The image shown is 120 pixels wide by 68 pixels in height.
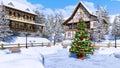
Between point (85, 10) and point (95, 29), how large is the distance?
690cm

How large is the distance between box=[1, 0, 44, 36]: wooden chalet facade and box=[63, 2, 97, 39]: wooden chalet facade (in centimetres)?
1024

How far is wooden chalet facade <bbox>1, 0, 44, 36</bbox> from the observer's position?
1901 inches

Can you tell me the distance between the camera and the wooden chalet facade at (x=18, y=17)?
48.3 metres

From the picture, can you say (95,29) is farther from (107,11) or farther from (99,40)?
(107,11)

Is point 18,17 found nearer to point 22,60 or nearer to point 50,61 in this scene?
point 50,61

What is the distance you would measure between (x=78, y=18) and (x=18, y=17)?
17.6m

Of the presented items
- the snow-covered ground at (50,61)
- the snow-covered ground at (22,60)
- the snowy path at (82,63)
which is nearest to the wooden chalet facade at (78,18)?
the snow-covered ground at (50,61)

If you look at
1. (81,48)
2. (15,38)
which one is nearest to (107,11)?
(15,38)

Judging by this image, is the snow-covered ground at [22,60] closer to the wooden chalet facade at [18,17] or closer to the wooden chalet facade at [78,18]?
the wooden chalet facade at [18,17]

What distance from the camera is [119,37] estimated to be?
53125 mm

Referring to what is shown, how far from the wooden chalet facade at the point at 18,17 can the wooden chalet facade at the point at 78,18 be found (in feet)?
33.6

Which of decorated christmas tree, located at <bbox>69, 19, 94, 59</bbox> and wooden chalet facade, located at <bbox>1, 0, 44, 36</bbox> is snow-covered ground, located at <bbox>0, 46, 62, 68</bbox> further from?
wooden chalet facade, located at <bbox>1, 0, 44, 36</bbox>

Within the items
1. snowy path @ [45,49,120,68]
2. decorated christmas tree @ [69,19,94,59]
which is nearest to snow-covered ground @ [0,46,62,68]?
snowy path @ [45,49,120,68]

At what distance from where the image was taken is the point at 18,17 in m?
52.7
